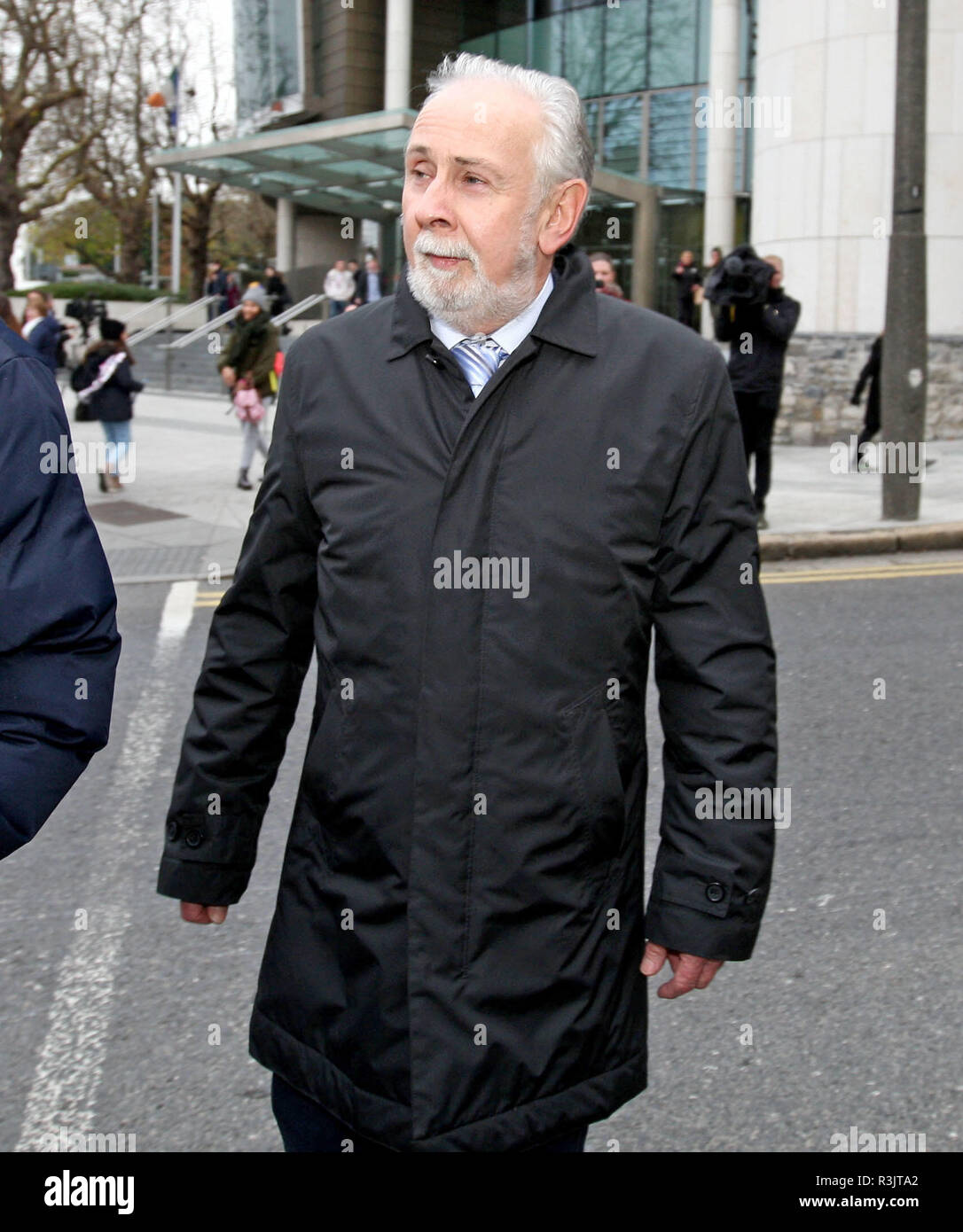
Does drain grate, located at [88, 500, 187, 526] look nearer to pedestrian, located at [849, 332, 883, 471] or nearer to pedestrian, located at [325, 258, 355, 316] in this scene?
pedestrian, located at [849, 332, 883, 471]

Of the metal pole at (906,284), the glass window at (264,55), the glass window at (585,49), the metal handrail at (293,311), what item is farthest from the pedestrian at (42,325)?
the glass window at (264,55)

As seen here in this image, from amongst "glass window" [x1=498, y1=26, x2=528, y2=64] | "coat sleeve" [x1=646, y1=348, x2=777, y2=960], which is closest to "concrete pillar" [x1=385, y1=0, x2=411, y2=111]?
"glass window" [x1=498, y1=26, x2=528, y2=64]

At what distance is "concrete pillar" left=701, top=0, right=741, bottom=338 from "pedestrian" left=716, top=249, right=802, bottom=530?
12184mm

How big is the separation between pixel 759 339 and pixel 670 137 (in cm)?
1825

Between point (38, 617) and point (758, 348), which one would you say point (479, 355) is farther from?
point (758, 348)

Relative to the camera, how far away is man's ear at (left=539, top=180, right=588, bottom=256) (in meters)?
2.16

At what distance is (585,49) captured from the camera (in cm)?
2884

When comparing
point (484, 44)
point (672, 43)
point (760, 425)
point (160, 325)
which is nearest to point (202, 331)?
point (160, 325)

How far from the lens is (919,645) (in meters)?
7.49
